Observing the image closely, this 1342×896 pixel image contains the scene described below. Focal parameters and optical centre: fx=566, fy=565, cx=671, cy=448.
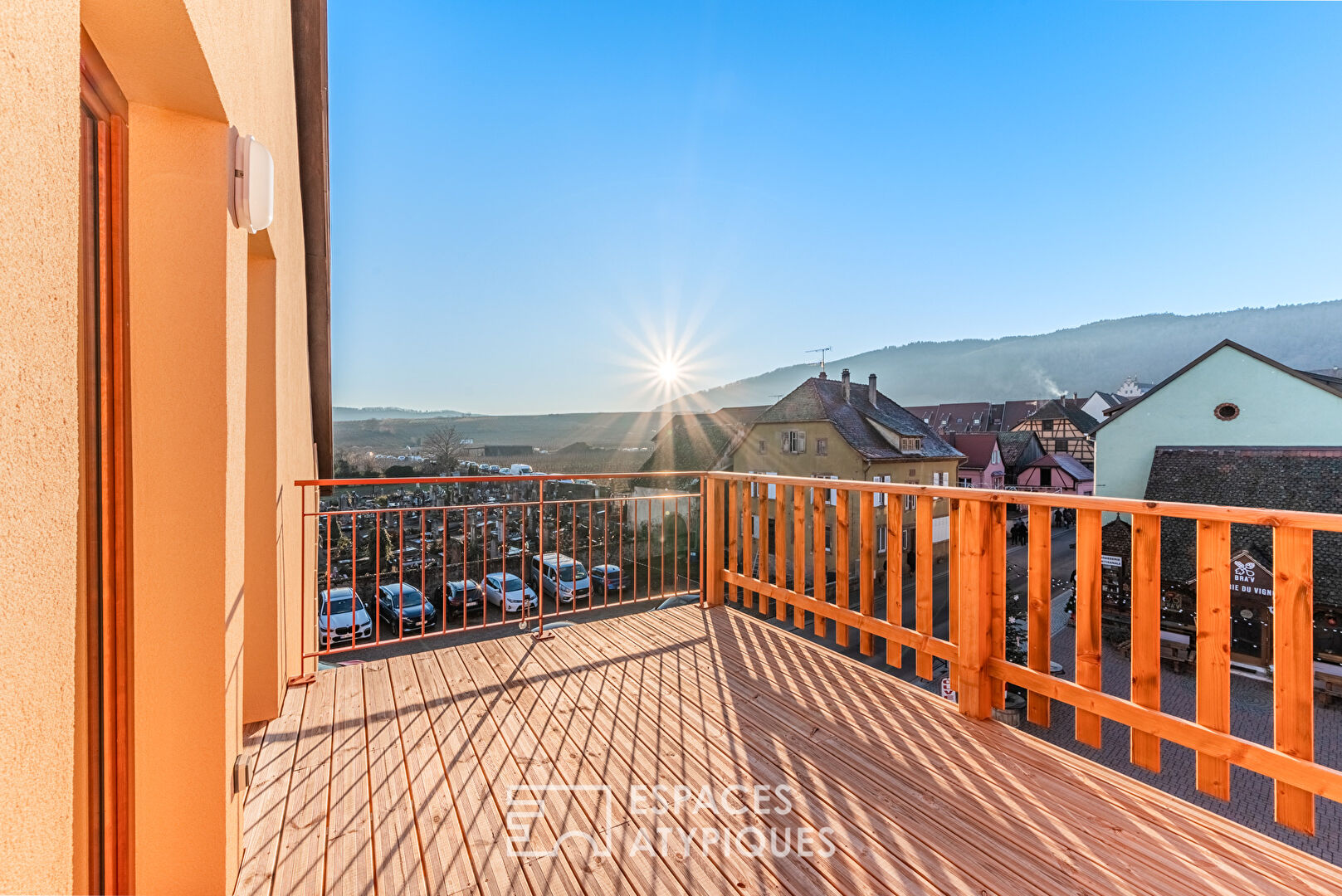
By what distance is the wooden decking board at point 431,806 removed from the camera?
5.10ft

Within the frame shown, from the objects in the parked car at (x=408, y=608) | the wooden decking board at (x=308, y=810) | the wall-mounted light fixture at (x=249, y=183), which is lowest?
the parked car at (x=408, y=608)

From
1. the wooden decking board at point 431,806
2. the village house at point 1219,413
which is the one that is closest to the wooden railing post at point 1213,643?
the wooden decking board at point 431,806

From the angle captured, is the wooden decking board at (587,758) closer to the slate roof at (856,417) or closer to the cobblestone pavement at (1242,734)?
the cobblestone pavement at (1242,734)

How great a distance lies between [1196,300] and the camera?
35.3 metres

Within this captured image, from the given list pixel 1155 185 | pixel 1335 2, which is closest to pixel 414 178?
pixel 1335 2

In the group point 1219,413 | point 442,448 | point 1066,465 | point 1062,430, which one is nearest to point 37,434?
point 442,448

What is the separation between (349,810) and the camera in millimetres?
1850

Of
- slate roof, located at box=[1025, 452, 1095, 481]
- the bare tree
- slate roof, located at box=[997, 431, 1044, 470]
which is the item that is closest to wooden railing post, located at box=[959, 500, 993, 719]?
the bare tree

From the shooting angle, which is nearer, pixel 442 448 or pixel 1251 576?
pixel 442 448

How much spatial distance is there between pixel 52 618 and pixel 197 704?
858mm

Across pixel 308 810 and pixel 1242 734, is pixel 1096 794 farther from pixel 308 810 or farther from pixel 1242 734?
pixel 1242 734

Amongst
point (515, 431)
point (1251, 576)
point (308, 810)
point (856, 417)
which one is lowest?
point (1251, 576)

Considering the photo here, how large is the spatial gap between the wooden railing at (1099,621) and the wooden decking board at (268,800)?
93.5 inches

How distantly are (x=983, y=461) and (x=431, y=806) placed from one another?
1191 inches
